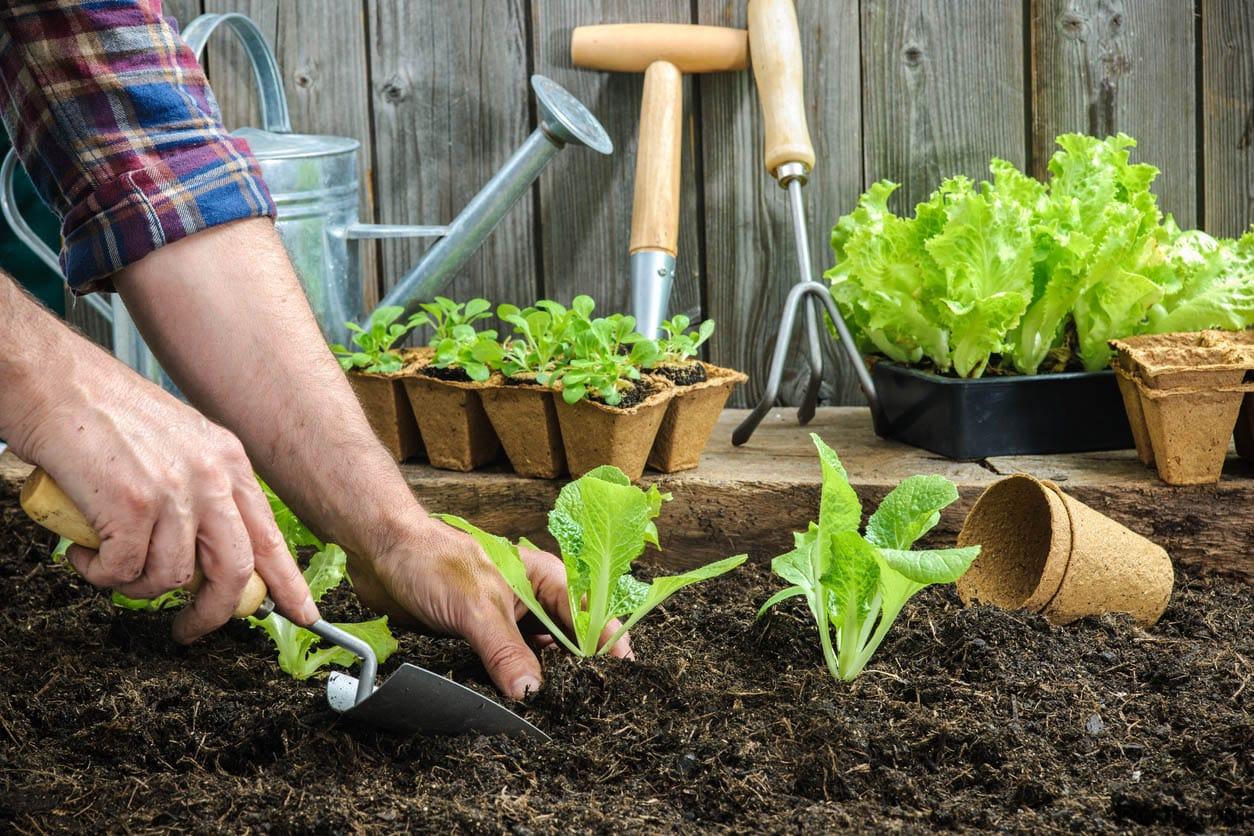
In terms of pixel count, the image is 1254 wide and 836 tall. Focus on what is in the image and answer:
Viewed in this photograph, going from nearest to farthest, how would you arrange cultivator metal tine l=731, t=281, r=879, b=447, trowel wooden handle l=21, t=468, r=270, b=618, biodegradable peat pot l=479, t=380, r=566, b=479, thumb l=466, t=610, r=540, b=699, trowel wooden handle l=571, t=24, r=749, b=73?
1. trowel wooden handle l=21, t=468, r=270, b=618
2. thumb l=466, t=610, r=540, b=699
3. biodegradable peat pot l=479, t=380, r=566, b=479
4. cultivator metal tine l=731, t=281, r=879, b=447
5. trowel wooden handle l=571, t=24, r=749, b=73

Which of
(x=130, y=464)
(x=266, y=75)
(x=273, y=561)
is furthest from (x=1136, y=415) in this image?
(x=266, y=75)

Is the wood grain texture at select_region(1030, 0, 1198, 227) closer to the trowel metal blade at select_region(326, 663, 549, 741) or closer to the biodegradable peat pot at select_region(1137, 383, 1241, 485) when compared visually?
the biodegradable peat pot at select_region(1137, 383, 1241, 485)

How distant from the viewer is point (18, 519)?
1643 mm

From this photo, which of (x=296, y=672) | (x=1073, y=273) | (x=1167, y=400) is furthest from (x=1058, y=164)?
(x=296, y=672)

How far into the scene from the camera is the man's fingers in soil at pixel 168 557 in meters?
0.91

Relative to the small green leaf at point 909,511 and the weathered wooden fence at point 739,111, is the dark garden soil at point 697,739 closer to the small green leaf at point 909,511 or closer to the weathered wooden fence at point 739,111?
the small green leaf at point 909,511

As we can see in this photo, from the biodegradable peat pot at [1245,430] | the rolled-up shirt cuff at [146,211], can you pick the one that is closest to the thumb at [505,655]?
the rolled-up shirt cuff at [146,211]

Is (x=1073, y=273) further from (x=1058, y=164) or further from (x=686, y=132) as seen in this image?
(x=686, y=132)

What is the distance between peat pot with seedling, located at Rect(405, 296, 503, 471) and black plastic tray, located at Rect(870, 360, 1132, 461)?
578mm

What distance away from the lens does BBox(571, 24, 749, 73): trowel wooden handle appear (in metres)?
1.93

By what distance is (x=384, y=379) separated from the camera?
5.37 feet

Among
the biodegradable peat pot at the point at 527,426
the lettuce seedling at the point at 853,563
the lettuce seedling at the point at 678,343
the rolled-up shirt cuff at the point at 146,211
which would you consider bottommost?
the lettuce seedling at the point at 853,563

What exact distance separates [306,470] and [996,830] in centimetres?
72

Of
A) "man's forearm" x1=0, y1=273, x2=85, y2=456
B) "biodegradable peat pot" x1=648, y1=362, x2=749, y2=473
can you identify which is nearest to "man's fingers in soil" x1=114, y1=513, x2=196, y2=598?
"man's forearm" x1=0, y1=273, x2=85, y2=456
